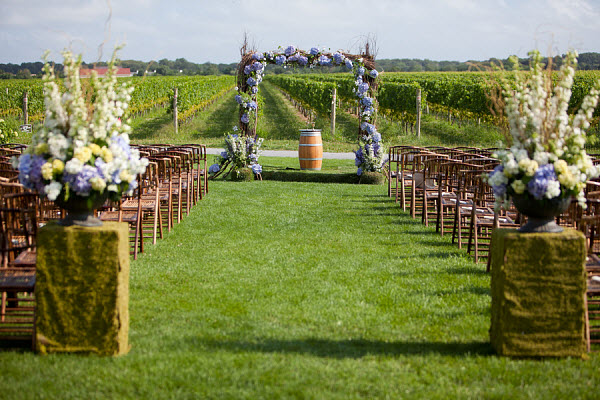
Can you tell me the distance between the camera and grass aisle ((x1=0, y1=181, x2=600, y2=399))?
3.66 meters

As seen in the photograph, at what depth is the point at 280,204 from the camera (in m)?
10.5

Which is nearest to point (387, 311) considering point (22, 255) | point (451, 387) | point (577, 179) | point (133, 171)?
point (451, 387)

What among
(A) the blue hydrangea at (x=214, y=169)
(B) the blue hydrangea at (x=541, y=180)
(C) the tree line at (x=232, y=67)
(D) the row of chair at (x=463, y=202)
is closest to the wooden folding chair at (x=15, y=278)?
(B) the blue hydrangea at (x=541, y=180)

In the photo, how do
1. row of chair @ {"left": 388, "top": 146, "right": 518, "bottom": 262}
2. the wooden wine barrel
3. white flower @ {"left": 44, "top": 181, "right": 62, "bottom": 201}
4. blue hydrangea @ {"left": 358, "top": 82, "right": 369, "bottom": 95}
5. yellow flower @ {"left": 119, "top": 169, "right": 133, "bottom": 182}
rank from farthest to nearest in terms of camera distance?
the wooden wine barrel < blue hydrangea @ {"left": 358, "top": 82, "right": 369, "bottom": 95} < row of chair @ {"left": 388, "top": 146, "right": 518, "bottom": 262} < yellow flower @ {"left": 119, "top": 169, "right": 133, "bottom": 182} < white flower @ {"left": 44, "top": 181, "right": 62, "bottom": 201}

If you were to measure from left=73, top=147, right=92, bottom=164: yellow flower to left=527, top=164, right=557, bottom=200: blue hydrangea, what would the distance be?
2.84m

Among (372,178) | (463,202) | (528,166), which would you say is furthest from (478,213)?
(372,178)

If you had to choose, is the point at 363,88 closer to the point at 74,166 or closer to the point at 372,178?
the point at 372,178

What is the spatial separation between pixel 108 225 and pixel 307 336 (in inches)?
62.0

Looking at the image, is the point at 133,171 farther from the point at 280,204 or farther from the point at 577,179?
the point at 280,204

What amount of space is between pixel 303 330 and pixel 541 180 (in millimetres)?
1944

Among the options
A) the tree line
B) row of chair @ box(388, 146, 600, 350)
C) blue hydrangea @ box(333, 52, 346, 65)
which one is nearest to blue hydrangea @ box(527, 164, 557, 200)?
row of chair @ box(388, 146, 600, 350)

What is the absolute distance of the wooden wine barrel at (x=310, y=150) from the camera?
14906 millimetres

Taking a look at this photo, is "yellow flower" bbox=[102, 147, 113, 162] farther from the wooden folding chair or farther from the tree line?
the tree line

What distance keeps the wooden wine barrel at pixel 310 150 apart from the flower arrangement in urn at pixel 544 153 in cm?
1072
